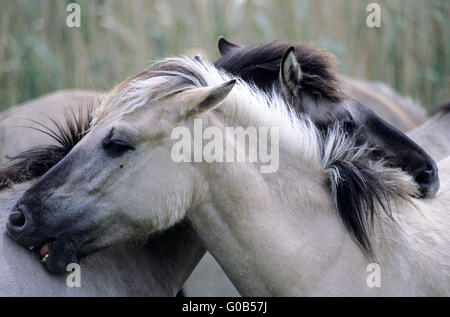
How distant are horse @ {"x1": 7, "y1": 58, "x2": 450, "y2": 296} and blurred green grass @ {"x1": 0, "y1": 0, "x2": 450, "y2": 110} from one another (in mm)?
3580

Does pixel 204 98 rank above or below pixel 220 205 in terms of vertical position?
above

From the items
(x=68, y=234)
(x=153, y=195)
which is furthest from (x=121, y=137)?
(x=68, y=234)

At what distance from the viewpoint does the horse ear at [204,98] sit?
2611 mm

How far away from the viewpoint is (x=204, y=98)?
263 cm

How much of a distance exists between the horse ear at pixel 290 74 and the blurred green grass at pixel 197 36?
312 centimetres

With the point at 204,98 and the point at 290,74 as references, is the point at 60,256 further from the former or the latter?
the point at 290,74

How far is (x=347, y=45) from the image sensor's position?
728 centimetres

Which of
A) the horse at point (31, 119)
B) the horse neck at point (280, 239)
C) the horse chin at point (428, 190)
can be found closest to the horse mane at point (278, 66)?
the horse chin at point (428, 190)

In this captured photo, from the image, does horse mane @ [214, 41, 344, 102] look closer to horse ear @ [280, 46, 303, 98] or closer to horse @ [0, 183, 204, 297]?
horse ear @ [280, 46, 303, 98]

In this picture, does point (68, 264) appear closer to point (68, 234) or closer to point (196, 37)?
point (68, 234)

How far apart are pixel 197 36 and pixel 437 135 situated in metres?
3.09

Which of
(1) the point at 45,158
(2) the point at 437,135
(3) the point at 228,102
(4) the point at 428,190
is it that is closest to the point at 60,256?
(1) the point at 45,158

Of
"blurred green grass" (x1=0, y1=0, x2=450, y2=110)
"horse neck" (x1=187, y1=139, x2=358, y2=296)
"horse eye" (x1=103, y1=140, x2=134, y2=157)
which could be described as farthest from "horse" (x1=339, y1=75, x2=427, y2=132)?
"horse eye" (x1=103, y1=140, x2=134, y2=157)

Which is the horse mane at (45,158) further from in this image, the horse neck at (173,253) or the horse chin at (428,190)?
the horse chin at (428,190)
